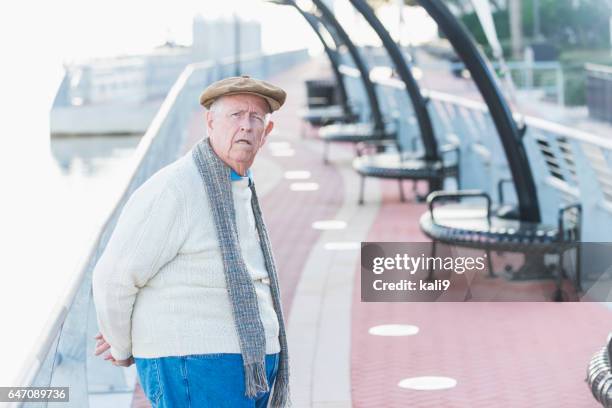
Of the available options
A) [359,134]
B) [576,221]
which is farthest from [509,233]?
[359,134]

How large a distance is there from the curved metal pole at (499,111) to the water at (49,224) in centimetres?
253

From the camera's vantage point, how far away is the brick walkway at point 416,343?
22.7 feet

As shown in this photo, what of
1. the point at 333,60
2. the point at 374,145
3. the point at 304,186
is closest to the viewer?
the point at 374,145

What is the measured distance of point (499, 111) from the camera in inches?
392

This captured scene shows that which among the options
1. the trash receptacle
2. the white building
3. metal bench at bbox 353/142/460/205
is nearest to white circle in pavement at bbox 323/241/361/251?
metal bench at bbox 353/142/460/205

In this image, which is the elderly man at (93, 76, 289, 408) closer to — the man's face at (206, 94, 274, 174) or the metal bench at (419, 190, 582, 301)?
the man's face at (206, 94, 274, 174)

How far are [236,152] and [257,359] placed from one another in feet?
2.03

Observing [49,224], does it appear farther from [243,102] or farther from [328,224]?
[243,102]

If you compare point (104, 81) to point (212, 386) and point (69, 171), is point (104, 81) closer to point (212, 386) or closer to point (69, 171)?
point (69, 171)

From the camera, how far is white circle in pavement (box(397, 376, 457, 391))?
706cm

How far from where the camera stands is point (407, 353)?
7914mm

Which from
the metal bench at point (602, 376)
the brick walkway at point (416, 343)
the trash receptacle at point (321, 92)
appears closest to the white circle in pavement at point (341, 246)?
the brick walkway at point (416, 343)

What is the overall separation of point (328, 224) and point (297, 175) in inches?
203

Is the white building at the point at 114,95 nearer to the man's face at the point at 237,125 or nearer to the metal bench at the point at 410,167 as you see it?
the metal bench at the point at 410,167
